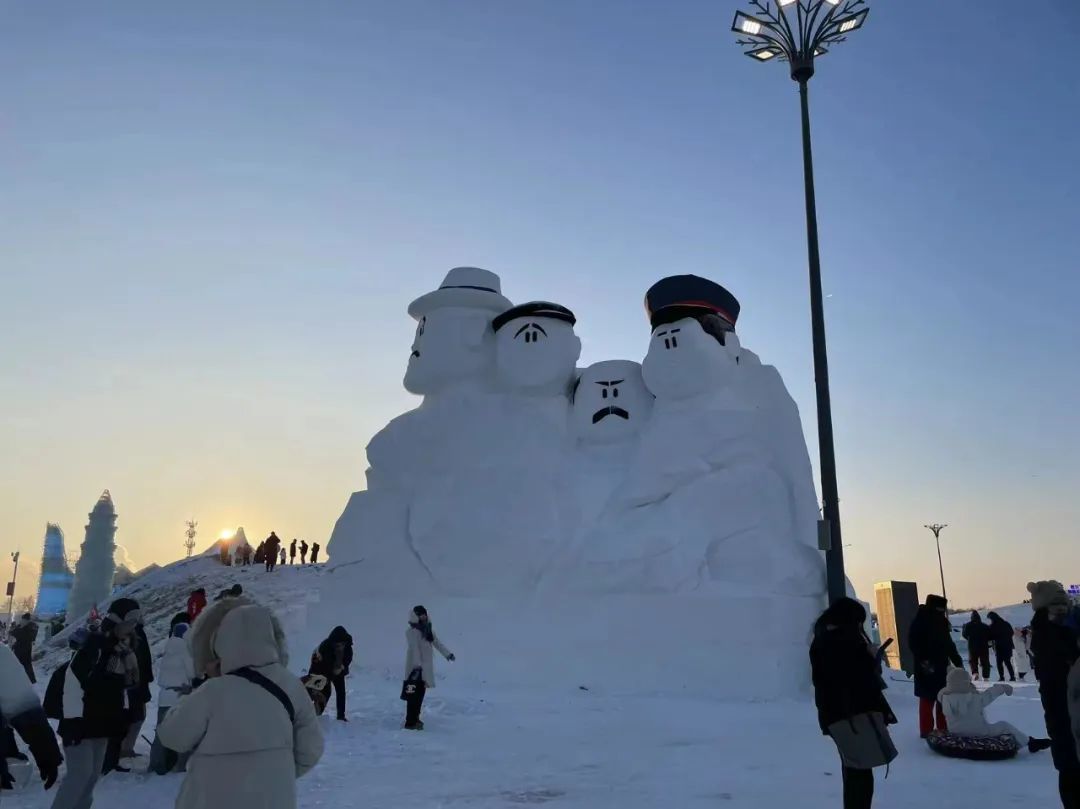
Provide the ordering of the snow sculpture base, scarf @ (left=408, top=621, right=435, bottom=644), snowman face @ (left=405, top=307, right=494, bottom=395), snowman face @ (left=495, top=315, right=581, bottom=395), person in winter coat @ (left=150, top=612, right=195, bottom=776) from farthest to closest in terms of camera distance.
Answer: snowman face @ (left=405, top=307, right=494, bottom=395), snowman face @ (left=495, top=315, right=581, bottom=395), the snow sculpture base, scarf @ (left=408, top=621, right=435, bottom=644), person in winter coat @ (left=150, top=612, right=195, bottom=776)

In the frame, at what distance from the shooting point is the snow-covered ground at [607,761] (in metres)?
6.29

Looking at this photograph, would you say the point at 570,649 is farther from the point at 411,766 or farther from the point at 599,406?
A: the point at 411,766

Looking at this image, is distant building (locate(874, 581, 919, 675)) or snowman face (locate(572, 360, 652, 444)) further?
snowman face (locate(572, 360, 652, 444))

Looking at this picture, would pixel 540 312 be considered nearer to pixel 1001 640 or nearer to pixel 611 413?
pixel 611 413

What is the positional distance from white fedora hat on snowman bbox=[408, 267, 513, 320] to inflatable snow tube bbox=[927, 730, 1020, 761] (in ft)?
45.6

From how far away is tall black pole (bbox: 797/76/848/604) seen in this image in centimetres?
920

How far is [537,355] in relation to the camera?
1803 cm

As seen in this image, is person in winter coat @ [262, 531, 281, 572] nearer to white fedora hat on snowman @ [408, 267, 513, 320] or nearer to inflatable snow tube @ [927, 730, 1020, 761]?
white fedora hat on snowman @ [408, 267, 513, 320]

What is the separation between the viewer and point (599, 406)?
699 inches

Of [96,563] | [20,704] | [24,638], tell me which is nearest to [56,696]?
[20,704]

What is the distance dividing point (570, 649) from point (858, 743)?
10.9m

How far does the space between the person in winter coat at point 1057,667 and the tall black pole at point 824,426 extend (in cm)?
386

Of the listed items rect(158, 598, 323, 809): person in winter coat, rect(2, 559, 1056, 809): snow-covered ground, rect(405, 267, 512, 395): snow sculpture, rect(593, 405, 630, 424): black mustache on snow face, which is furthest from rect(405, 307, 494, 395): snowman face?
rect(158, 598, 323, 809): person in winter coat

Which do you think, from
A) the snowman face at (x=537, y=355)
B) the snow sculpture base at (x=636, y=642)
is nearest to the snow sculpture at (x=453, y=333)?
the snowman face at (x=537, y=355)
